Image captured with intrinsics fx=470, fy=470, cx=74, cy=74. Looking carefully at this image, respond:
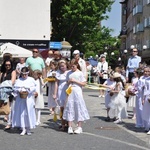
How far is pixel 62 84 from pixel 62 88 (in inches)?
4.5

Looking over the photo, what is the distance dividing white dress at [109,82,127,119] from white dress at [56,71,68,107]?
1914mm

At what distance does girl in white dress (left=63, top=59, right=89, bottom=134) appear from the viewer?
11.2 m

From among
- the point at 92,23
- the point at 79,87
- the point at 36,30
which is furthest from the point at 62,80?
the point at 92,23

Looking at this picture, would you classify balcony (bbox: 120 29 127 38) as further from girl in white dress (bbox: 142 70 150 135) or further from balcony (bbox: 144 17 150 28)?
girl in white dress (bbox: 142 70 150 135)

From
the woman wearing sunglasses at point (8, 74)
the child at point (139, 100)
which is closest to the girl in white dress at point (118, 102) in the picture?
the child at point (139, 100)

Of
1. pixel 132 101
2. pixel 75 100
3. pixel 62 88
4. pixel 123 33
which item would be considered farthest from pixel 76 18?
pixel 123 33

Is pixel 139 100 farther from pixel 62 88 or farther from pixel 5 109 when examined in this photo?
pixel 5 109

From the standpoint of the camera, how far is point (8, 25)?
36000 mm

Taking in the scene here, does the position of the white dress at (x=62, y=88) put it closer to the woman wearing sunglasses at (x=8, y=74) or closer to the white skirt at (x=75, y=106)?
the white skirt at (x=75, y=106)

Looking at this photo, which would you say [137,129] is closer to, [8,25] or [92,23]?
[8,25]

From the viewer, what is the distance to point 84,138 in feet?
34.8

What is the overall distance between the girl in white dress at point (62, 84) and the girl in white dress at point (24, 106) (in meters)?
0.89

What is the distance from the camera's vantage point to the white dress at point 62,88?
11.9m

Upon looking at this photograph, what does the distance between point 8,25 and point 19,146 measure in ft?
89.5
